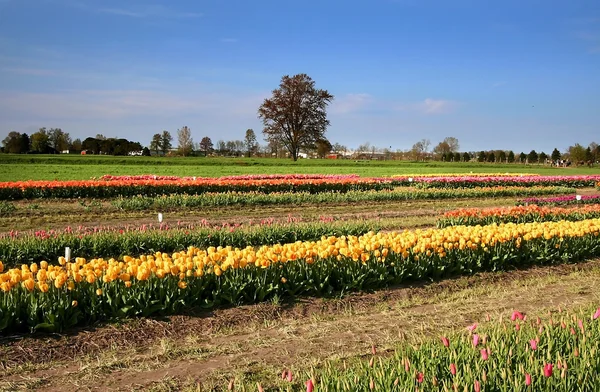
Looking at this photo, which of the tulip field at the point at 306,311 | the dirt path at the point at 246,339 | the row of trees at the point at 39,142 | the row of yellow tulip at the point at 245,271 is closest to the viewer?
the tulip field at the point at 306,311

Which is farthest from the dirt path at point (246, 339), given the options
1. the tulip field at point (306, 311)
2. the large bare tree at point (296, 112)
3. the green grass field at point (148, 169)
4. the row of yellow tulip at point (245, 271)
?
the large bare tree at point (296, 112)

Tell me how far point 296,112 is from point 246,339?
240ft

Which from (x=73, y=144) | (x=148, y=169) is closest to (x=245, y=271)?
(x=148, y=169)

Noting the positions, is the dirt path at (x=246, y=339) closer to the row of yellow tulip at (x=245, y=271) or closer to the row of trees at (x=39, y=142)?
the row of yellow tulip at (x=245, y=271)

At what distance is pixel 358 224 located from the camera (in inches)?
529

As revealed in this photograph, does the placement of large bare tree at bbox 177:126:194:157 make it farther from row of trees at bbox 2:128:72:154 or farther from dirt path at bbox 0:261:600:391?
dirt path at bbox 0:261:600:391

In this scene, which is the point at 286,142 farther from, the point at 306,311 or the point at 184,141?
the point at 306,311

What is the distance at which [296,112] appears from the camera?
77.4 metres

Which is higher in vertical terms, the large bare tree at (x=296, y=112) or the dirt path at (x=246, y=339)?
the large bare tree at (x=296, y=112)

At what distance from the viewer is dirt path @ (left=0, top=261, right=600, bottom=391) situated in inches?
184


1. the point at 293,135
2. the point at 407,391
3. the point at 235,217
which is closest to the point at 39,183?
the point at 235,217

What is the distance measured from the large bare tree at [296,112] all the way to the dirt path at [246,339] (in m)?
70.2

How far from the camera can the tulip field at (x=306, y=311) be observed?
12.2 ft

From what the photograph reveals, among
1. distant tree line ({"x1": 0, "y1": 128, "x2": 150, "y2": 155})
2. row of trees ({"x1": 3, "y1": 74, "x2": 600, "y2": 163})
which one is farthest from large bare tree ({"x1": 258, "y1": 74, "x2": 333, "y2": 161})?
distant tree line ({"x1": 0, "y1": 128, "x2": 150, "y2": 155})
